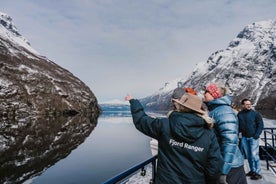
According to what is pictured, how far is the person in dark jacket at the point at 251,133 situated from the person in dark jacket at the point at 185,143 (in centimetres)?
711

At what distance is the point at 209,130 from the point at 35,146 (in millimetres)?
35285

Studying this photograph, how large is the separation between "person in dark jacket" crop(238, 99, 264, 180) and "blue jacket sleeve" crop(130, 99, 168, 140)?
25.2 feet

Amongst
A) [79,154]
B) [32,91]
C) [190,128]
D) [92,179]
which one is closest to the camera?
[190,128]

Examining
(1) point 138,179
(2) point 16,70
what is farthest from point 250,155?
(2) point 16,70

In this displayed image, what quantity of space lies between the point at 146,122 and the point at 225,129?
1997 millimetres

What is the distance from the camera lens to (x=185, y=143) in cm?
441

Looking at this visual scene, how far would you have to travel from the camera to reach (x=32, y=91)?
117m

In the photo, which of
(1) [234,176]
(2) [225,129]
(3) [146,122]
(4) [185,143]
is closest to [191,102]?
(4) [185,143]

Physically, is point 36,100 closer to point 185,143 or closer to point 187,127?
point 185,143

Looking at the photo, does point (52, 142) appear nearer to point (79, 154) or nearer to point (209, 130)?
point (79, 154)

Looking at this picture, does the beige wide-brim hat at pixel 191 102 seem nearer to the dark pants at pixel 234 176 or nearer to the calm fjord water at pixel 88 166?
the dark pants at pixel 234 176

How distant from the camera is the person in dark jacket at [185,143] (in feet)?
14.3

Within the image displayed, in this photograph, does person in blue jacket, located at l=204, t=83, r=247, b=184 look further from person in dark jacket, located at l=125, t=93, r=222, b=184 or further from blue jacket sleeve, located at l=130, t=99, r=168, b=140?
blue jacket sleeve, located at l=130, t=99, r=168, b=140

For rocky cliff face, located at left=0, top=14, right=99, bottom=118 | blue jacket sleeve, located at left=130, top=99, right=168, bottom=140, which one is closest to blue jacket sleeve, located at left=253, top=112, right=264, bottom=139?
blue jacket sleeve, located at left=130, top=99, right=168, bottom=140
